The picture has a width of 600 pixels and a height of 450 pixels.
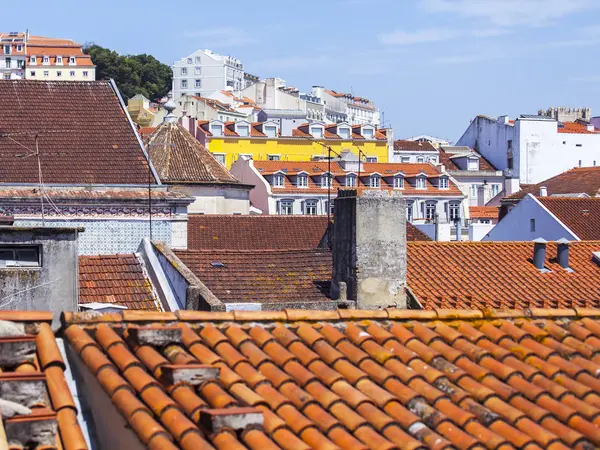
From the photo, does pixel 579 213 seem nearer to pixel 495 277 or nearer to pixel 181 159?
pixel 181 159

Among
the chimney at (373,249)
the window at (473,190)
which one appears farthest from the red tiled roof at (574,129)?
the chimney at (373,249)

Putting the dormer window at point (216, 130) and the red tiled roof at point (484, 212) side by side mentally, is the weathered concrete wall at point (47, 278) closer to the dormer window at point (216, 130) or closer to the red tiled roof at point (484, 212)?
the red tiled roof at point (484, 212)

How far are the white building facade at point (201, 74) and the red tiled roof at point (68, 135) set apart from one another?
118223mm

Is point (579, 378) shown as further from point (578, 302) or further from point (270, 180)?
point (270, 180)

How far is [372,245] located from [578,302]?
4.18 metres

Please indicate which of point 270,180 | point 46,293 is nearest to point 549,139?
point 270,180

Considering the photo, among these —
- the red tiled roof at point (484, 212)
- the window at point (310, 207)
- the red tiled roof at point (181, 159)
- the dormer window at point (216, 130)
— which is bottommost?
the red tiled roof at point (484, 212)

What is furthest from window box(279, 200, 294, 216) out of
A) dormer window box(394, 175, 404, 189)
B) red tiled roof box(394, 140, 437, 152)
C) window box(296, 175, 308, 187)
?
red tiled roof box(394, 140, 437, 152)

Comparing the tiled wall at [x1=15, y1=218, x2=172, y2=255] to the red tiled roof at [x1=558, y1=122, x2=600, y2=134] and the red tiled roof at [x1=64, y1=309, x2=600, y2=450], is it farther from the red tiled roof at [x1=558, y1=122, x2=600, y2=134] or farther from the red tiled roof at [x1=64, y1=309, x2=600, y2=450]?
the red tiled roof at [x1=558, y1=122, x2=600, y2=134]

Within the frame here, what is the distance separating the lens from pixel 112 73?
151250 mm

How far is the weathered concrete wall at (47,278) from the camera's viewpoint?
11.9 m

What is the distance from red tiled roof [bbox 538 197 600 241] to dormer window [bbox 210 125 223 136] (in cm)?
5157

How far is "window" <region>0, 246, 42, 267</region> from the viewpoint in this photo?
12.4 m

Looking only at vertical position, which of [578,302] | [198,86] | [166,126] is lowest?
[578,302]
